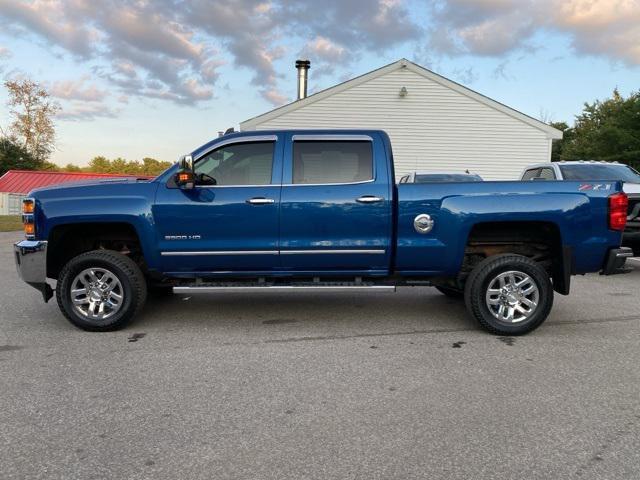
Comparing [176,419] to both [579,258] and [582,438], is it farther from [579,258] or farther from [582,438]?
[579,258]

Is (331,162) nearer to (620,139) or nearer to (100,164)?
(620,139)

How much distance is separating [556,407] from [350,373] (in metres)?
1.48

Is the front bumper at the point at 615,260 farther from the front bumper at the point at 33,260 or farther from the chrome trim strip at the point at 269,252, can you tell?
the front bumper at the point at 33,260

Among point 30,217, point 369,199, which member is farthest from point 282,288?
point 30,217

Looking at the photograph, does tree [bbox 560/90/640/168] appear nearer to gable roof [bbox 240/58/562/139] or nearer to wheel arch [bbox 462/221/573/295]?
gable roof [bbox 240/58/562/139]

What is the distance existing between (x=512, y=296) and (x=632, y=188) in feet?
16.2

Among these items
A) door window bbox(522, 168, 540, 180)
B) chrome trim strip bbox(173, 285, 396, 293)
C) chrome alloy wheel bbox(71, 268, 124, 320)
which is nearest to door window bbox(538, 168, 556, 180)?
door window bbox(522, 168, 540, 180)

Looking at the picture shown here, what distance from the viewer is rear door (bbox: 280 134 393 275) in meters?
4.97

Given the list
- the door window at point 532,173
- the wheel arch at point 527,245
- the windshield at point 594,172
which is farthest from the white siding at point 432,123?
the wheel arch at point 527,245

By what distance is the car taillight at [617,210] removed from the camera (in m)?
4.82

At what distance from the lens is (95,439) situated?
2922 millimetres

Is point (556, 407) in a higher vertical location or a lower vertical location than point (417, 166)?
lower

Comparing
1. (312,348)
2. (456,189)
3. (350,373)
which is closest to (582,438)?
(350,373)

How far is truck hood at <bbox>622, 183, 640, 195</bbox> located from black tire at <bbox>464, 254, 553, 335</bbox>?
14.5 ft
